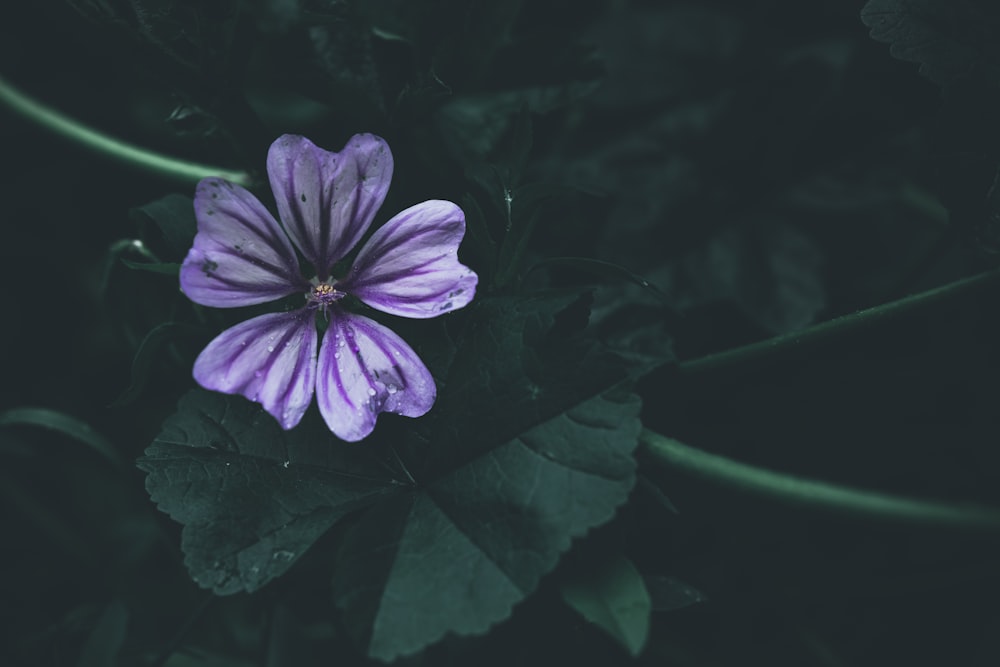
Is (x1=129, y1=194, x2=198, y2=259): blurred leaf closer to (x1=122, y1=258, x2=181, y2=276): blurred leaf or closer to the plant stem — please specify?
(x1=122, y1=258, x2=181, y2=276): blurred leaf

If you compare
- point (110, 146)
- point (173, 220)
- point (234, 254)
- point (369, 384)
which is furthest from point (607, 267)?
point (110, 146)

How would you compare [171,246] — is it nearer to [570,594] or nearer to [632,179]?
[570,594]

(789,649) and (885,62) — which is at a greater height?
(885,62)

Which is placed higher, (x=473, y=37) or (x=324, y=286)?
(x=473, y=37)

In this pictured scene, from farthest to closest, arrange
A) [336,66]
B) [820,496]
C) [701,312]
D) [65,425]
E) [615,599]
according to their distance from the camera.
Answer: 1. [701,312]
2. [65,425]
3. [336,66]
4. [820,496]
5. [615,599]

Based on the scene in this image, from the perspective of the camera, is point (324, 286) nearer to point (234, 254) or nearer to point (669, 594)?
point (234, 254)

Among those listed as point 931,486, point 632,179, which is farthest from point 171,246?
point 931,486

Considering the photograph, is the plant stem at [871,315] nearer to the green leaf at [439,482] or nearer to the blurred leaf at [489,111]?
the green leaf at [439,482]
